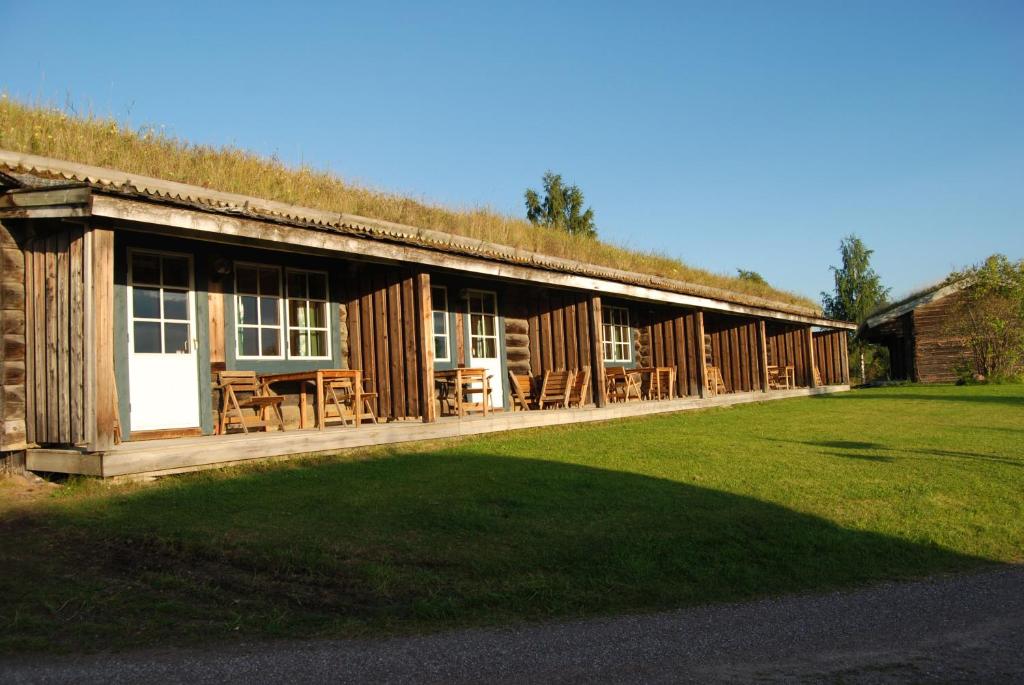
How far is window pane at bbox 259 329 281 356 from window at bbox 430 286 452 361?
136 inches

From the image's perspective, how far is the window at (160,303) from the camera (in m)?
10.1

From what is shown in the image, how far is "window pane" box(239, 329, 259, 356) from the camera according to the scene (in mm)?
11289

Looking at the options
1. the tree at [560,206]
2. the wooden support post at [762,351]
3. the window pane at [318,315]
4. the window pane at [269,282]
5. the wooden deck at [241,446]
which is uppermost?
the tree at [560,206]

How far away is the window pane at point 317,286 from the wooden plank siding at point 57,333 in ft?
13.9

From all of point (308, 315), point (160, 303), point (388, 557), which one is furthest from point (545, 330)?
point (388, 557)

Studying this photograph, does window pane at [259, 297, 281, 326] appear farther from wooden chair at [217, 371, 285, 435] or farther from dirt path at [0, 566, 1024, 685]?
dirt path at [0, 566, 1024, 685]

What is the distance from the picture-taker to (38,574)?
5738mm

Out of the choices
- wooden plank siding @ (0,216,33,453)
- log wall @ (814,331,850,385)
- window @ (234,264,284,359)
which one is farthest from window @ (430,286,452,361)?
log wall @ (814,331,850,385)

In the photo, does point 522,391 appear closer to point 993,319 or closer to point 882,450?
point 882,450

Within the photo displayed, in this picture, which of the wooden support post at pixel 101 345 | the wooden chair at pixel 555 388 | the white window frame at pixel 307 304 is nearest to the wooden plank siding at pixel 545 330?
the wooden chair at pixel 555 388

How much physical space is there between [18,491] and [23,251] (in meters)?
2.51

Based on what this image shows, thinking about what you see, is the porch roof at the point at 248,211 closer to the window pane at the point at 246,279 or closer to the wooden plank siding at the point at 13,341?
the wooden plank siding at the point at 13,341

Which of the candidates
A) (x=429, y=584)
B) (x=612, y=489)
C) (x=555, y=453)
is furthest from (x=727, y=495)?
(x=429, y=584)

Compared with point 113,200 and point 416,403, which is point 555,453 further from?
point 113,200
